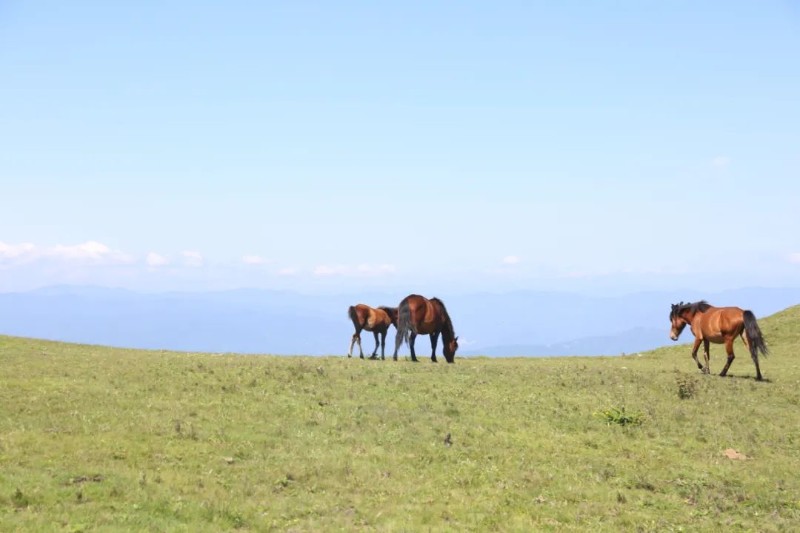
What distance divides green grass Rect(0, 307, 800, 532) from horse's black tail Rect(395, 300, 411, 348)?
4775 mm

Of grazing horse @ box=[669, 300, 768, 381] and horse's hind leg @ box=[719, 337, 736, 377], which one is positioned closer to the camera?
grazing horse @ box=[669, 300, 768, 381]

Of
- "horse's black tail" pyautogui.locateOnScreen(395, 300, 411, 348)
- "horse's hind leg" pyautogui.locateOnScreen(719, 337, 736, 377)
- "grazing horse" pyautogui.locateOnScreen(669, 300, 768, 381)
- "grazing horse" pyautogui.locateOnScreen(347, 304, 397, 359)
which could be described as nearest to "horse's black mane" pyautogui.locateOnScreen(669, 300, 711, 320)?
"grazing horse" pyautogui.locateOnScreen(669, 300, 768, 381)

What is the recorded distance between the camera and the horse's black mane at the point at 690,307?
3334 cm

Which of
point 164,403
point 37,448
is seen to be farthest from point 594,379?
point 37,448

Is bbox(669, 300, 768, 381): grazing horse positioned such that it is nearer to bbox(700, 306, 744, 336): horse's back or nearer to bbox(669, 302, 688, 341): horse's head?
bbox(700, 306, 744, 336): horse's back

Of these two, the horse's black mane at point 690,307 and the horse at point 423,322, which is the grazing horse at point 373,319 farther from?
the horse's black mane at point 690,307

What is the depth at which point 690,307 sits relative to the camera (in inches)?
1367

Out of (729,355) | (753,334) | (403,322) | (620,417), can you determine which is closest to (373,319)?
(403,322)

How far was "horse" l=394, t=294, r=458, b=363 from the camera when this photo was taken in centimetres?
3256

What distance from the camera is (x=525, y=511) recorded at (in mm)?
14711

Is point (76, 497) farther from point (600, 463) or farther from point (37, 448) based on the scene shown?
point (600, 463)

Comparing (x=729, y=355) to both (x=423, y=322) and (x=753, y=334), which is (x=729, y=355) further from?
(x=423, y=322)

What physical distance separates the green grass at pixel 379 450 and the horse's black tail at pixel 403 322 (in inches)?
188

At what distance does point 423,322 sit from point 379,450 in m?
15.6
